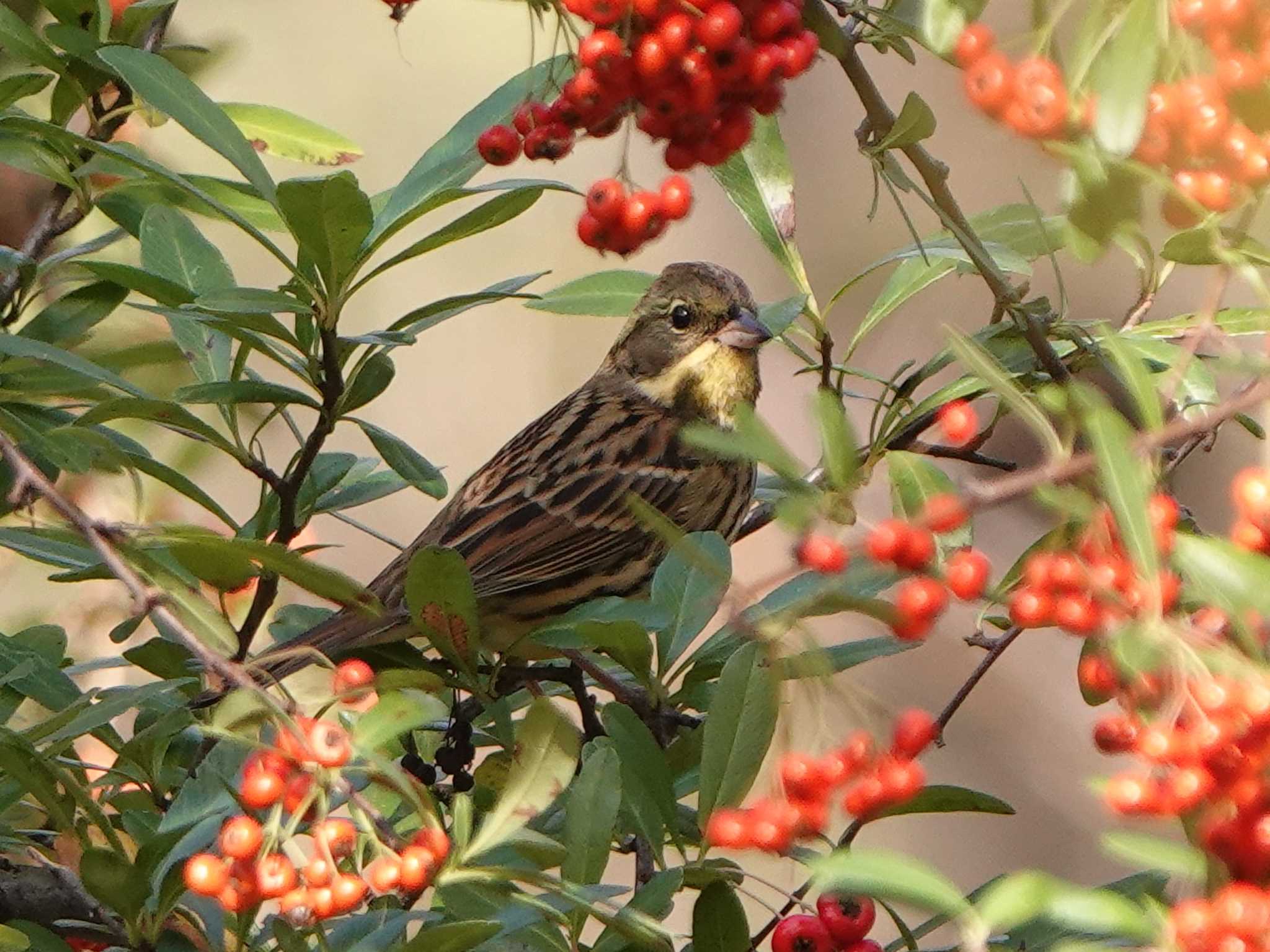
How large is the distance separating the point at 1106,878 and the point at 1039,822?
257 millimetres

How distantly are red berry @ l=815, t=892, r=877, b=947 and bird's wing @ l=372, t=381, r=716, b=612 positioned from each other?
171 cm

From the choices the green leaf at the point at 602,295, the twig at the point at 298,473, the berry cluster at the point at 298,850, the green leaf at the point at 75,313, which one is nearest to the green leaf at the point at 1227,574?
the berry cluster at the point at 298,850

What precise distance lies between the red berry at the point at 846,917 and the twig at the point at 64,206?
157cm

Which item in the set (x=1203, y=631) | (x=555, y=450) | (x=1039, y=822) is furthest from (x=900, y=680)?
(x=1203, y=631)

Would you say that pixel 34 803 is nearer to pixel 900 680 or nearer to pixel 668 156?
pixel 668 156

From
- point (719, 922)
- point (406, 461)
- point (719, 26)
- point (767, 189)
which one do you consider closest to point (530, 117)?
point (719, 26)

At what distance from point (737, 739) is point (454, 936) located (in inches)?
17.5

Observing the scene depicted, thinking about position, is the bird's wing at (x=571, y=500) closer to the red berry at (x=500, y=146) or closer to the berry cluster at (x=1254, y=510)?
the red berry at (x=500, y=146)

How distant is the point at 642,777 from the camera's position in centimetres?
213

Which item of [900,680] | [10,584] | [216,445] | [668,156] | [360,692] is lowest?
[900,680]

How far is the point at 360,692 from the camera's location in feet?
6.52

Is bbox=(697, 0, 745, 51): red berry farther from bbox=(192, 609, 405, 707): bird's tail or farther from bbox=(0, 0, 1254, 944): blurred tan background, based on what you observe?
bbox=(0, 0, 1254, 944): blurred tan background

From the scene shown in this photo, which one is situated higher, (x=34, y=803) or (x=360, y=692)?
(x=360, y=692)

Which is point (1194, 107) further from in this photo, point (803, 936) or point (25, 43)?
point (25, 43)
